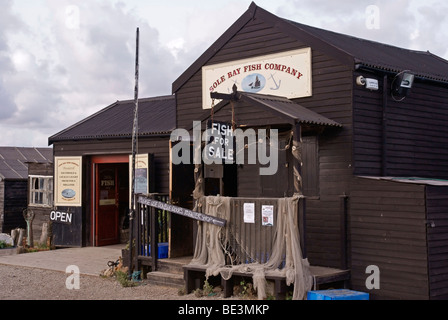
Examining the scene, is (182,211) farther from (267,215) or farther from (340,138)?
(340,138)

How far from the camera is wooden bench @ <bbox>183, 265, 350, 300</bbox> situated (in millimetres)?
9953

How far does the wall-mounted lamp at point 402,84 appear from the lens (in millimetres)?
11695

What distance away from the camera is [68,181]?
58.9 feet

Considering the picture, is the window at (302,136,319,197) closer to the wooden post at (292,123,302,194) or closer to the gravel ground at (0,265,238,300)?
the wooden post at (292,123,302,194)

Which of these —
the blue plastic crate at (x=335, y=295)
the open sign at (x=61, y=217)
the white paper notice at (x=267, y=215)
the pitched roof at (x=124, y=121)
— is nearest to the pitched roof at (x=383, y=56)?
the white paper notice at (x=267, y=215)

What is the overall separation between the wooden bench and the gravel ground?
25cm

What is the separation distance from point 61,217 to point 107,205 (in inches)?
57.1

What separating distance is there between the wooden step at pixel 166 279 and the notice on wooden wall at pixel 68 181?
634cm

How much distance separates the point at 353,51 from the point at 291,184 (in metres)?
3.09

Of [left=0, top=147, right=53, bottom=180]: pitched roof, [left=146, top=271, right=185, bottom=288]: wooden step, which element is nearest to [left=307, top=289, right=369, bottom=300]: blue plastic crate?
[left=146, top=271, right=185, bottom=288]: wooden step

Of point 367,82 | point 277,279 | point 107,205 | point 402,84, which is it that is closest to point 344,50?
point 367,82

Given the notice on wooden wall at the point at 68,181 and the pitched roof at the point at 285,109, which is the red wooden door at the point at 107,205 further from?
the pitched roof at the point at 285,109
